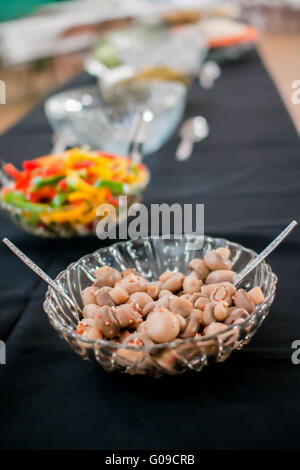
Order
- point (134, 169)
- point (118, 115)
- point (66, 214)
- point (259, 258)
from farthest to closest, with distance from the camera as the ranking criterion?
point (118, 115)
point (134, 169)
point (66, 214)
point (259, 258)

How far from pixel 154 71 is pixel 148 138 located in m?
0.44

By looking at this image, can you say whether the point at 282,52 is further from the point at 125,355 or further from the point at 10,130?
the point at 125,355

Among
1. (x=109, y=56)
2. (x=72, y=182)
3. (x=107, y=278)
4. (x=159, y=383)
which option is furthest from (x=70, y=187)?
(x=109, y=56)

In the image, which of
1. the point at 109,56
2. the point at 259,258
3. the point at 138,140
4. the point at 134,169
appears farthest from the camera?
the point at 109,56

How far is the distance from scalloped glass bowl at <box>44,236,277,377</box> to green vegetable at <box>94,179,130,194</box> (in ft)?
0.51

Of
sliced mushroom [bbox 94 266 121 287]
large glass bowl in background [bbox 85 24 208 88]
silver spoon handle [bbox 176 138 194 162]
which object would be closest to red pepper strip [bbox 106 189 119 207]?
sliced mushroom [bbox 94 266 121 287]

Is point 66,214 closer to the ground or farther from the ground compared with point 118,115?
closer to the ground

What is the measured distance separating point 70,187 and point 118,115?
0.47 m

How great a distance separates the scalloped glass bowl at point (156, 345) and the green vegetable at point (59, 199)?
0.16 metres

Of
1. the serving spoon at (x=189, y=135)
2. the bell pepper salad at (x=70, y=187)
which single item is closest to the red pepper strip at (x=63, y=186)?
the bell pepper salad at (x=70, y=187)

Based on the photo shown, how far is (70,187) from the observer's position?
0.84 m

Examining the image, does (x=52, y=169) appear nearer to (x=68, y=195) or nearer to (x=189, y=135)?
(x=68, y=195)

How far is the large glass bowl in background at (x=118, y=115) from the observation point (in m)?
1.21

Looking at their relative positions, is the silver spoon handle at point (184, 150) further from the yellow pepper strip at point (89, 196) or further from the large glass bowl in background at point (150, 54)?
the yellow pepper strip at point (89, 196)
